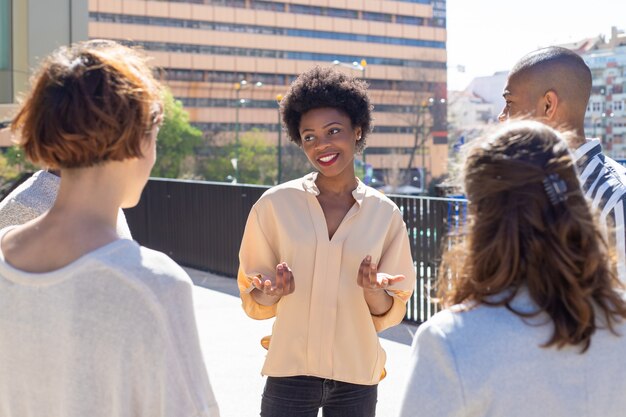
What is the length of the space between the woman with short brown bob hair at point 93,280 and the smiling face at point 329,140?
5.37ft

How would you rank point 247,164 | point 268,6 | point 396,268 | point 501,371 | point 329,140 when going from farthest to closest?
point 268,6, point 247,164, point 329,140, point 396,268, point 501,371

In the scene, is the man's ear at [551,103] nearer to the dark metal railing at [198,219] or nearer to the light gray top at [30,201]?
the light gray top at [30,201]

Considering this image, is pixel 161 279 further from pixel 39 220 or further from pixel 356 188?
pixel 356 188

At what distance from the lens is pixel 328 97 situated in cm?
359

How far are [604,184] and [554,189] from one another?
4.53ft

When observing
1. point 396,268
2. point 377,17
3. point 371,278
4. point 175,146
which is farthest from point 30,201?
point 377,17

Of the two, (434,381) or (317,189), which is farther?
(317,189)

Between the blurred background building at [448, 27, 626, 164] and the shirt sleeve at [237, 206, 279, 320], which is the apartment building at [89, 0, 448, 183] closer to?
the blurred background building at [448, 27, 626, 164]

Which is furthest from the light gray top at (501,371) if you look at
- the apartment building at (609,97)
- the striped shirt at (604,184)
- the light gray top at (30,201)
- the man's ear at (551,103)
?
the apartment building at (609,97)

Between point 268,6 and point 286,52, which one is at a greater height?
point 268,6

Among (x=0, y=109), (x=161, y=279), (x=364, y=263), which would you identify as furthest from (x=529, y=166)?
(x=0, y=109)

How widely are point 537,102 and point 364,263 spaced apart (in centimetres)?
86

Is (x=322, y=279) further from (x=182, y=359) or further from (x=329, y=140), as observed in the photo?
(x=182, y=359)

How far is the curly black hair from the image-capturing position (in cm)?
360
